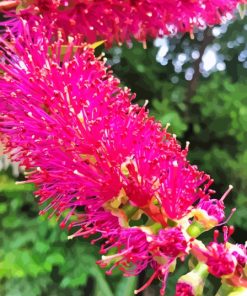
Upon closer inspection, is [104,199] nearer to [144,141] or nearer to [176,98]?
[144,141]

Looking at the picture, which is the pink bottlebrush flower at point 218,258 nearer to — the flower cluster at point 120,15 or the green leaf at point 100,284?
the flower cluster at point 120,15

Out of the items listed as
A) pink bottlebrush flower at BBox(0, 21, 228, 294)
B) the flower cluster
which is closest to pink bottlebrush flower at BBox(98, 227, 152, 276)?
pink bottlebrush flower at BBox(0, 21, 228, 294)

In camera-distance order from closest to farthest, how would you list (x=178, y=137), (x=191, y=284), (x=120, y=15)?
(x=191, y=284) < (x=120, y=15) < (x=178, y=137)

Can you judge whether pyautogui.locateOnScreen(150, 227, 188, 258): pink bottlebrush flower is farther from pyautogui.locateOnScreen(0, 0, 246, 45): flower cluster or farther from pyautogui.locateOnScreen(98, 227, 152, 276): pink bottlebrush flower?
pyautogui.locateOnScreen(0, 0, 246, 45): flower cluster

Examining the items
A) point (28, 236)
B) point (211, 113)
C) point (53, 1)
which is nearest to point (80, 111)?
point (53, 1)

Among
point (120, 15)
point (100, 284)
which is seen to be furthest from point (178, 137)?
point (120, 15)

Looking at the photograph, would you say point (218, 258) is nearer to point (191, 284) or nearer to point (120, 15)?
point (191, 284)
